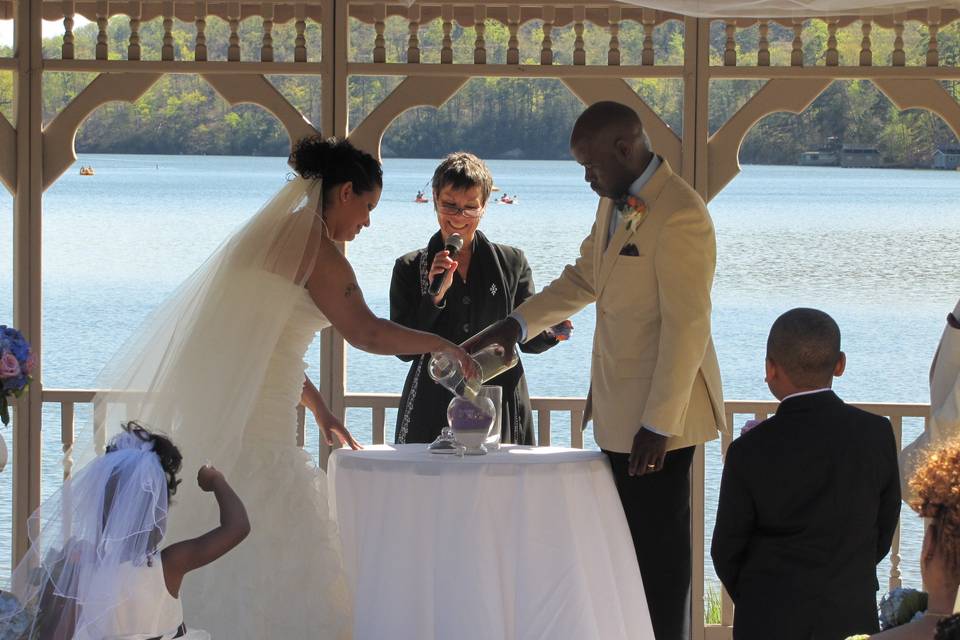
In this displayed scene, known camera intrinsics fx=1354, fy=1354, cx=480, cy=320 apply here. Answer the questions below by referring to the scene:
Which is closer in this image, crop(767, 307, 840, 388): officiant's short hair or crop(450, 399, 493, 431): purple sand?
crop(767, 307, 840, 388): officiant's short hair

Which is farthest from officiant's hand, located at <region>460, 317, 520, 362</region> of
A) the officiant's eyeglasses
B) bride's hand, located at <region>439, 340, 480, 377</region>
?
the officiant's eyeglasses

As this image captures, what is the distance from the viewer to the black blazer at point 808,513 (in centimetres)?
315

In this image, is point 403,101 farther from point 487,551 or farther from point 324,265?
point 487,551

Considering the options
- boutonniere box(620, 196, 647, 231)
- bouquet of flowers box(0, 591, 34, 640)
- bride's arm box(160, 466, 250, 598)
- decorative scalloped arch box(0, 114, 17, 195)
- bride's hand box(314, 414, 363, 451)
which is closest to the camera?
bouquet of flowers box(0, 591, 34, 640)

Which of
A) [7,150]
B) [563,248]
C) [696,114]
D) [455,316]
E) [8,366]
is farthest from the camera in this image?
[563,248]

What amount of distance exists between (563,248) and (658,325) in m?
19.4

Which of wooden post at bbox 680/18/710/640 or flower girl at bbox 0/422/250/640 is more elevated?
wooden post at bbox 680/18/710/640

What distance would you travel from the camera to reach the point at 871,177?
25.4m

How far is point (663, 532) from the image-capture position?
398 centimetres

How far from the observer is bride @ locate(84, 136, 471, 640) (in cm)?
393

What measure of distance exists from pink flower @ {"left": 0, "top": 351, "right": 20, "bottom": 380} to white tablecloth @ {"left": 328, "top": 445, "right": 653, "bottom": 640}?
100 cm

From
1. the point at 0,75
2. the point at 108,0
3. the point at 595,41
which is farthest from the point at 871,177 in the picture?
the point at 108,0

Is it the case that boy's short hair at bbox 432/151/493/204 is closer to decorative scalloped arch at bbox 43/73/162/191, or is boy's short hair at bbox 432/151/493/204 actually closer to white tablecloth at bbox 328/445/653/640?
white tablecloth at bbox 328/445/653/640

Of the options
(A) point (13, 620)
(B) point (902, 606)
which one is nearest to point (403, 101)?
(A) point (13, 620)
